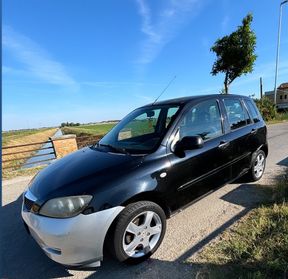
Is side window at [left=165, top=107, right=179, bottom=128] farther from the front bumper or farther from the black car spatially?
the front bumper

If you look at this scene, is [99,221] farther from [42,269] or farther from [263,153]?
[263,153]

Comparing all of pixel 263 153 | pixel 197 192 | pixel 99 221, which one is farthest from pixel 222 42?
pixel 99 221

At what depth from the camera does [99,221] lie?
2535 mm

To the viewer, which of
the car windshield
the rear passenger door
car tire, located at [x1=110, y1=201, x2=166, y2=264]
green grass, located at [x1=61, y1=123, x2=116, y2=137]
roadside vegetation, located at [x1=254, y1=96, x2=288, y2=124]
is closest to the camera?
car tire, located at [x1=110, y1=201, x2=166, y2=264]

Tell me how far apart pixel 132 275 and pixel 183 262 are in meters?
0.55

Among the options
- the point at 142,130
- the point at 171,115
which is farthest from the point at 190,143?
the point at 142,130

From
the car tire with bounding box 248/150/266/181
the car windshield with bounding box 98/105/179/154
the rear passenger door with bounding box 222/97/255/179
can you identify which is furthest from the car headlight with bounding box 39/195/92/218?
the car tire with bounding box 248/150/266/181

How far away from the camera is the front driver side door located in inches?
129

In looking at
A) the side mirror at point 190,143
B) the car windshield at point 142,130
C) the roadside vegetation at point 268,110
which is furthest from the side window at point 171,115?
the roadside vegetation at point 268,110

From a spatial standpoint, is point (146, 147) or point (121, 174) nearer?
point (121, 174)

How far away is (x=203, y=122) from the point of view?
12.7 ft

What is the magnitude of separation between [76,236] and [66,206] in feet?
0.94

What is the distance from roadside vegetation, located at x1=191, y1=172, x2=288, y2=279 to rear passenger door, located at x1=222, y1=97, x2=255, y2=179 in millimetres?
906

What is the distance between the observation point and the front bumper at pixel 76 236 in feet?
8.12
